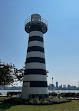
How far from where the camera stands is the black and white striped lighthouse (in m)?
20.7

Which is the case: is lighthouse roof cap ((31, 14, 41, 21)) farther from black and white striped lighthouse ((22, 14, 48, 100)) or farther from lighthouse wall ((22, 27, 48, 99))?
lighthouse wall ((22, 27, 48, 99))

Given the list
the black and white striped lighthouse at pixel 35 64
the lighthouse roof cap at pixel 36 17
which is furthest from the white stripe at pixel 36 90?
the lighthouse roof cap at pixel 36 17

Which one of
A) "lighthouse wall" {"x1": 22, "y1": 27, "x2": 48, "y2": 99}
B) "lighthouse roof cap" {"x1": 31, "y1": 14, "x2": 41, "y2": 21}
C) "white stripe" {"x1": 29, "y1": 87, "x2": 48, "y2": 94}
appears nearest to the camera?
"white stripe" {"x1": 29, "y1": 87, "x2": 48, "y2": 94}

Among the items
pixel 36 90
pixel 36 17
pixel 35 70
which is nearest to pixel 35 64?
pixel 35 70

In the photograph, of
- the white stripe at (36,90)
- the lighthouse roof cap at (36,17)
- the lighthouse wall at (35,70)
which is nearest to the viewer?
the white stripe at (36,90)

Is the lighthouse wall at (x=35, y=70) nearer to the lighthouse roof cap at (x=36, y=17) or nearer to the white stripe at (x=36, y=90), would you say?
the white stripe at (x=36, y=90)

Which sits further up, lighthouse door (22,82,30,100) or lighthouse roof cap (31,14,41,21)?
lighthouse roof cap (31,14,41,21)

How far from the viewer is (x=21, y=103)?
17.8 meters

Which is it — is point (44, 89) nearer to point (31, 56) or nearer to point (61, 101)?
point (61, 101)

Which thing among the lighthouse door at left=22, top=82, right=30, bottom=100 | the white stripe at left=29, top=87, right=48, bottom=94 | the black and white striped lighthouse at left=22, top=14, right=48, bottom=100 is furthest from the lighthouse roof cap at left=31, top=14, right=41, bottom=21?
the white stripe at left=29, top=87, right=48, bottom=94

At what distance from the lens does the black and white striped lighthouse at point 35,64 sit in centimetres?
2066

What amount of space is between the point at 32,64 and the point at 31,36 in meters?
5.67

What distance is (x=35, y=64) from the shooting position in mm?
21719

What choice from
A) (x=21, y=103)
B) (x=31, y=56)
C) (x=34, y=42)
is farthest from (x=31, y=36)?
(x=21, y=103)
